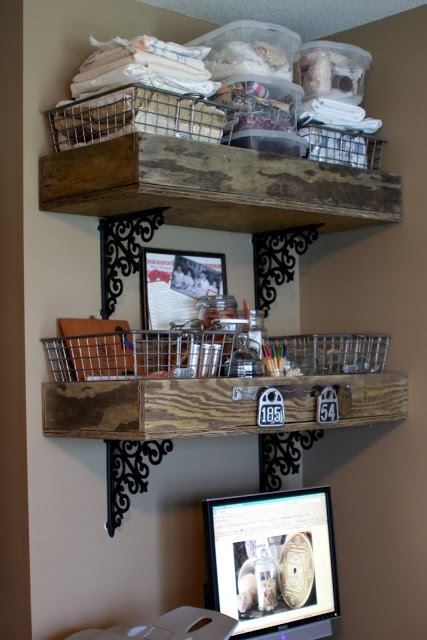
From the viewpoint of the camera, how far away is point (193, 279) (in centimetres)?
225

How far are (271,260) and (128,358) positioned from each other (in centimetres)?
59

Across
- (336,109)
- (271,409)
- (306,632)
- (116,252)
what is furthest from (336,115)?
(306,632)

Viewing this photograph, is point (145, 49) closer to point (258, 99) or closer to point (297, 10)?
point (258, 99)

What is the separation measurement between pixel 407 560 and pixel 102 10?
160cm

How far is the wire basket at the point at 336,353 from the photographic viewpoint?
2.16m

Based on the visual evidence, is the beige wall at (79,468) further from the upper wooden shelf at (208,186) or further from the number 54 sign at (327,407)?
the number 54 sign at (327,407)

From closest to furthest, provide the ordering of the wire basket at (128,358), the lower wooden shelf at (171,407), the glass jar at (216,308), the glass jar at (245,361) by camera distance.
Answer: the lower wooden shelf at (171,407) < the wire basket at (128,358) < the glass jar at (245,361) < the glass jar at (216,308)

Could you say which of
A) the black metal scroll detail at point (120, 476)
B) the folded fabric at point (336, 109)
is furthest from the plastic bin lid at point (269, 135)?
the black metal scroll detail at point (120, 476)

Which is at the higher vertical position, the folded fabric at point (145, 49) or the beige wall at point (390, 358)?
the folded fabric at point (145, 49)

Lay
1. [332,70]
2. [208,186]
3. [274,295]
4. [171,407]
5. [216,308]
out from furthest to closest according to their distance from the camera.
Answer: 1. [274,295]
2. [332,70]
3. [216,308]
4. [208,186]
5. [171,407]

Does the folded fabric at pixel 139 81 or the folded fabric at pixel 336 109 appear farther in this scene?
the folded fabric at pixel 336 109

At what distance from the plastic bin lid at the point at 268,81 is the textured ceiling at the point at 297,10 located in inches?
10.6

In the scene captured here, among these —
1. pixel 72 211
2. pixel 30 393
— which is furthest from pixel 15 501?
pixel 72 211

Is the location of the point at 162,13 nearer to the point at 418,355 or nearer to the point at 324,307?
the point at 324,307
